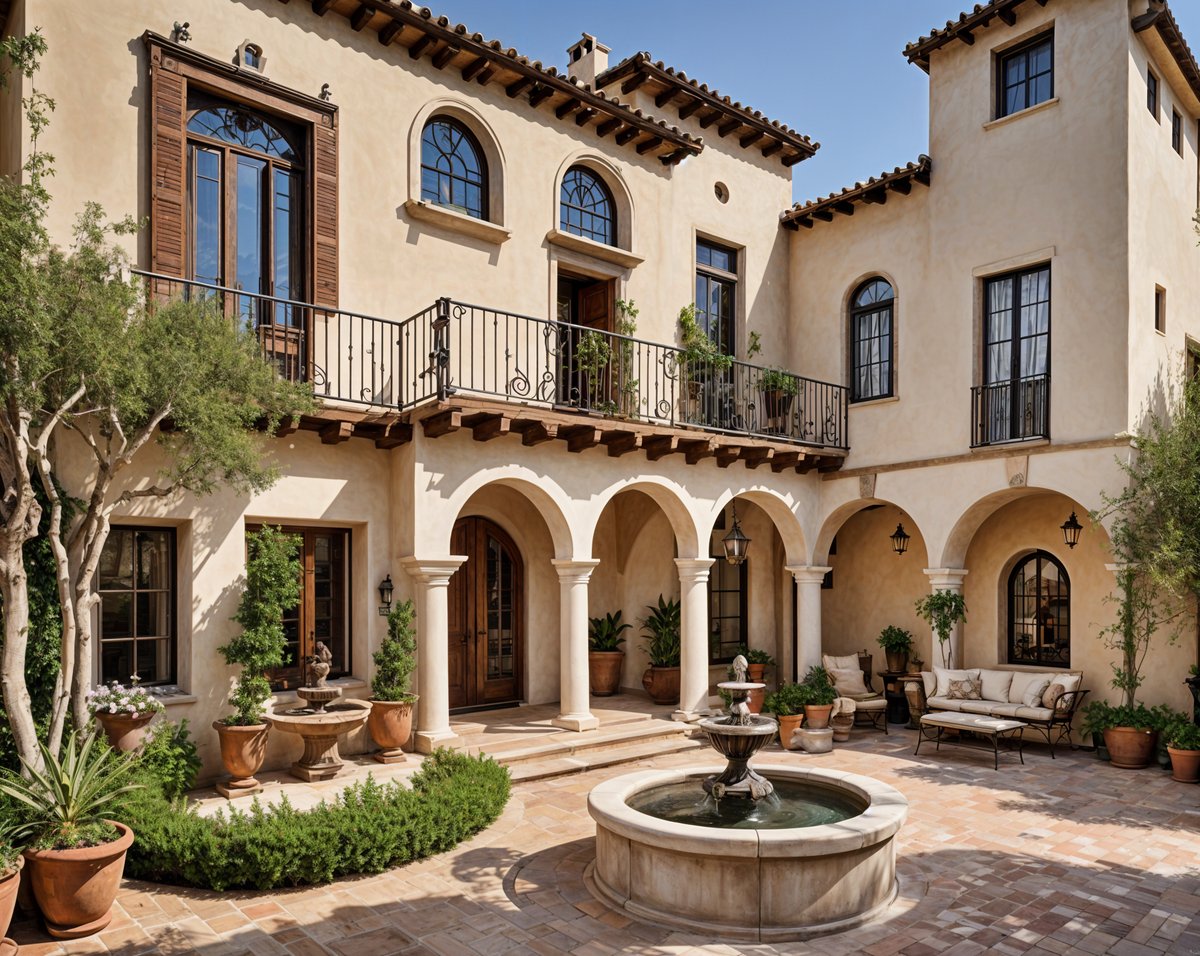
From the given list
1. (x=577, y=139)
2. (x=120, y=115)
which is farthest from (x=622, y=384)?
(x=120, y=115)

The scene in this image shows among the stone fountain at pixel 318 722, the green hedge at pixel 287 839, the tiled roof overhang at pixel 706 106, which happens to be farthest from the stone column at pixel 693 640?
the tiled roof overhang at pixel 706 106

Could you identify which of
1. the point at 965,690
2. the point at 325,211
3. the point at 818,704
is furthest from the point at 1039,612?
the point at 325,211

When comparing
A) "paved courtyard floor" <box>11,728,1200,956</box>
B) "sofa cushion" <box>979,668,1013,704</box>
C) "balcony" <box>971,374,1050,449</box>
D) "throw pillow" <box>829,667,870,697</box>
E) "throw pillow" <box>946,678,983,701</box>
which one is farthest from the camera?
"throw pillow" <box>829,667,870,697</box>

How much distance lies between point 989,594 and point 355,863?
10.6 metres

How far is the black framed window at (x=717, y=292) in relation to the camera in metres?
15.6

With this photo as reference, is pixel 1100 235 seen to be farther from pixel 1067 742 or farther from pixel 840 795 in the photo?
pixel 840 795

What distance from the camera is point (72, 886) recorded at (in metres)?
6.28

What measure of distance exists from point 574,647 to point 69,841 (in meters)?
6.83

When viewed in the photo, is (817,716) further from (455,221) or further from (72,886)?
Result: (72,886)

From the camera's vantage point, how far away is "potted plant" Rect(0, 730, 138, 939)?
629cm

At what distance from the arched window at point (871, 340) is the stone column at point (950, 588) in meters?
2.96

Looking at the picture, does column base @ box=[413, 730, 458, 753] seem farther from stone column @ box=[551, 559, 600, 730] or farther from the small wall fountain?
the small wall fountain

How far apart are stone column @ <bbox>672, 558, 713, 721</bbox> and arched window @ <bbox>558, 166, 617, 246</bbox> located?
5.17m

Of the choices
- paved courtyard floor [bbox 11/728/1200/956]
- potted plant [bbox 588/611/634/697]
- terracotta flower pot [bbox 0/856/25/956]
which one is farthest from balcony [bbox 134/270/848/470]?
terracotta flower pot [bbox 0/856/25/956]
